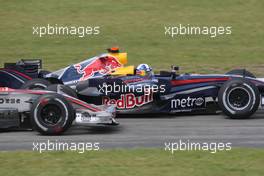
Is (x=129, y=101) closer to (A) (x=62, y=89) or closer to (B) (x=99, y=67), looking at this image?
(A) (x=62, y=89)

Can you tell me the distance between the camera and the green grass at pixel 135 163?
920 centimetres

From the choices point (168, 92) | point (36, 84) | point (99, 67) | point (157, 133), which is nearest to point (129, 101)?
point (168, 92)

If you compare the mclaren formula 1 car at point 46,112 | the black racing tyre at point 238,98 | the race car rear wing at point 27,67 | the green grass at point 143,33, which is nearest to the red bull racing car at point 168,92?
the black racing tyre at point 238,98

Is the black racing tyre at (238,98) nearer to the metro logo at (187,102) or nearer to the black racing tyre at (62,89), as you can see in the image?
the metro logo at (187,102)

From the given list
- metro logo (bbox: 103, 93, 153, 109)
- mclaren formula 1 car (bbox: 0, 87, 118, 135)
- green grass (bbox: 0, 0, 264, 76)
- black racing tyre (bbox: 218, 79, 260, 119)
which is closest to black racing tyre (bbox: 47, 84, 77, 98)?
metro logo (bbox: 103, 93, 153, 109)

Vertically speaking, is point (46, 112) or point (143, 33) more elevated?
point (143, 33)

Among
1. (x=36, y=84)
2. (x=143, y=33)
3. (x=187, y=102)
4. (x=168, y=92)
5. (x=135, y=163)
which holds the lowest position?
(x=135, y=163)

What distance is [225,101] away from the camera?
13273 mm

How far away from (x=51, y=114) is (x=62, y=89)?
161 cm

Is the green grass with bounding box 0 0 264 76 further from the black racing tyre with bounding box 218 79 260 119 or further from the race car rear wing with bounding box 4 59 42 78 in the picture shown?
the black racing tyre with bounding box 218 79 260 119

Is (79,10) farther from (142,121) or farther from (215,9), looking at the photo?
(142,121)

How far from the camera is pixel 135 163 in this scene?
9.66 meters

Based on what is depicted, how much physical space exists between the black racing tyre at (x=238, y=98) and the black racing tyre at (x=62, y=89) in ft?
8.95

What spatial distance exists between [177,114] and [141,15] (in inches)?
526
